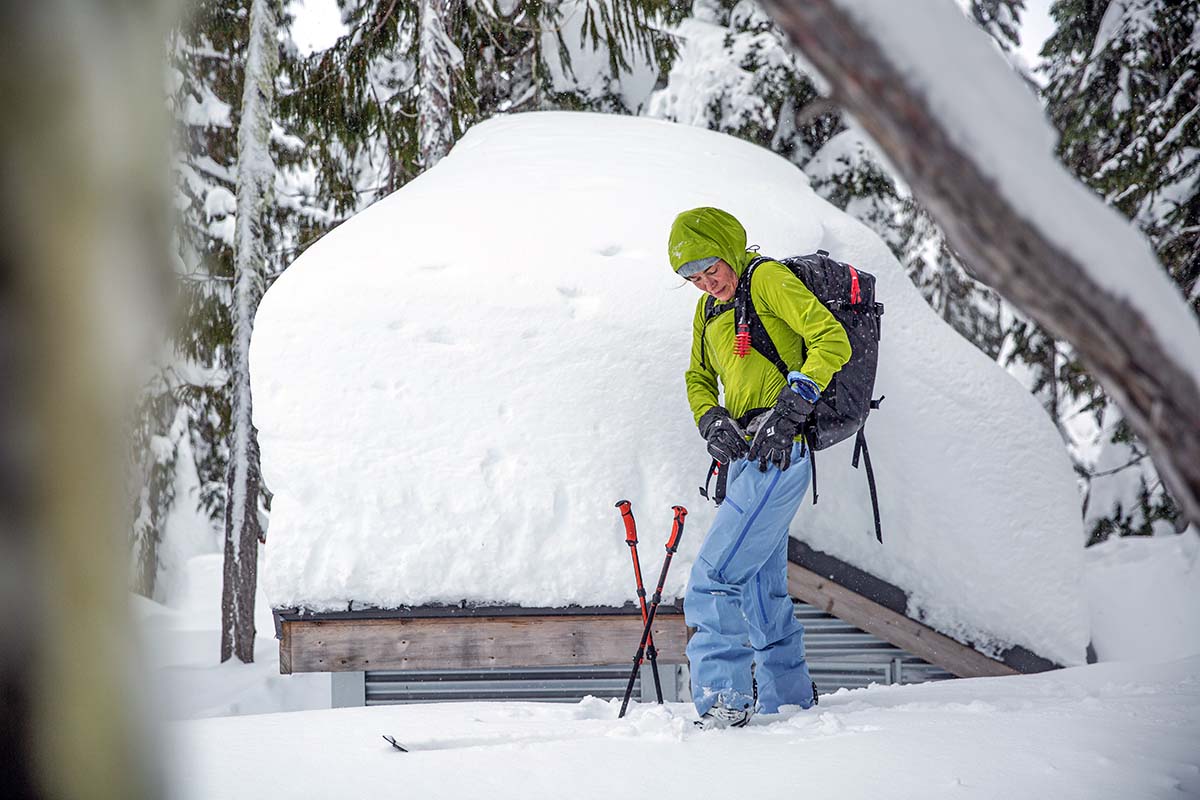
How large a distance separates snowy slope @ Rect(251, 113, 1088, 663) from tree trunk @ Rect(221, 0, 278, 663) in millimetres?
3567

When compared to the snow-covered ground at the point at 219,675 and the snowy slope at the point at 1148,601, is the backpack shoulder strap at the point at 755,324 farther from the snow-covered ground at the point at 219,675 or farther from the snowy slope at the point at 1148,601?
the snowy slope at the point at 1148,601

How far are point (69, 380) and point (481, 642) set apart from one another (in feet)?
14.4

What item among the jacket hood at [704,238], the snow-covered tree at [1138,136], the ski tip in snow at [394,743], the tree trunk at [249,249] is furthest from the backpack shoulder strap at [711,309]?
the tree trunk at [249,249]

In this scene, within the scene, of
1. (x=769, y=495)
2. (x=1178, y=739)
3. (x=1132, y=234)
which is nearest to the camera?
(x=1132, y=234)

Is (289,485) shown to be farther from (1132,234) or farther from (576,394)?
(1132,234)

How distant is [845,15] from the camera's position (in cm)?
134

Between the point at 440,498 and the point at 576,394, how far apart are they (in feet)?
3.21

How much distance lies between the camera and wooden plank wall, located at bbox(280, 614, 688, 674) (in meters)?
5.18

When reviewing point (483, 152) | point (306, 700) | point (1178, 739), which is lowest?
point (306, 700)

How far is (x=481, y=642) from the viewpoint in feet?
17.1

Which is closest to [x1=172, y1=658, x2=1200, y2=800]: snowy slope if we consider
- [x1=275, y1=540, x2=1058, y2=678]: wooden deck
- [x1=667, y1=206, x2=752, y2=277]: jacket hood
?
[x1=275, y1=540, x2=1058, y2=678]: wooden deck

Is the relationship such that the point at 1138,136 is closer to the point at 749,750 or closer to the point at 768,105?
the point at 768,105

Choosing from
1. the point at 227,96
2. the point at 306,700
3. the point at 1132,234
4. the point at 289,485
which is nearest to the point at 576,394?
the point at 289,485

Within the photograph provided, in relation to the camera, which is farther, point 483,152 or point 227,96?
point 227,96
